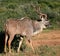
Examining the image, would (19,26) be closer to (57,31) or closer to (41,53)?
(41,53)

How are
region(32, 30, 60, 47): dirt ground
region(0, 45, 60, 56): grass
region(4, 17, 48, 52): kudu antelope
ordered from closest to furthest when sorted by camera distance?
1. region(0, 45, 60, 56): grass
2. region(4, 17, 48, 52): kudu antelope
3. region(32, 30, 60, 47): dirt ground

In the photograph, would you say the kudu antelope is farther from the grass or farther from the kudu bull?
the grass

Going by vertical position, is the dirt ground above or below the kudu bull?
below

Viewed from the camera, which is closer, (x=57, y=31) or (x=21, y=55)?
(x=21, y=55)

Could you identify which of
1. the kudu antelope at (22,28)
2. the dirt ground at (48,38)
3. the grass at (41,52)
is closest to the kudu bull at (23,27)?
the kudu antelope at (22,28)

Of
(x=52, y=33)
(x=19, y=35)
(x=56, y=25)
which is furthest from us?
(x=56, y=25)

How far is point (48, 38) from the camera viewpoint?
20.2m

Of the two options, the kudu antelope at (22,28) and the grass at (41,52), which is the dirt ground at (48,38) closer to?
the kudu antelope at (22,28)

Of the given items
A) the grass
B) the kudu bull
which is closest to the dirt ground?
the kudu bull

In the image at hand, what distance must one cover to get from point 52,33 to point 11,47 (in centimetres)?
714

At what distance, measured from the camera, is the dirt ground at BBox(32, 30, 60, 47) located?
18.3 metres

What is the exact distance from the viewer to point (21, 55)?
14359 millimetres

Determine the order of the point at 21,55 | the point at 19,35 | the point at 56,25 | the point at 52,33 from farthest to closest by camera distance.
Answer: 1. the point at 56,25
2. the point at 52,33
3. the point at 19,35
4. the point at 21,55

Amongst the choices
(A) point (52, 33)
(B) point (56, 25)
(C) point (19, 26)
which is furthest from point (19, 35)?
(B) point (56, 25)
